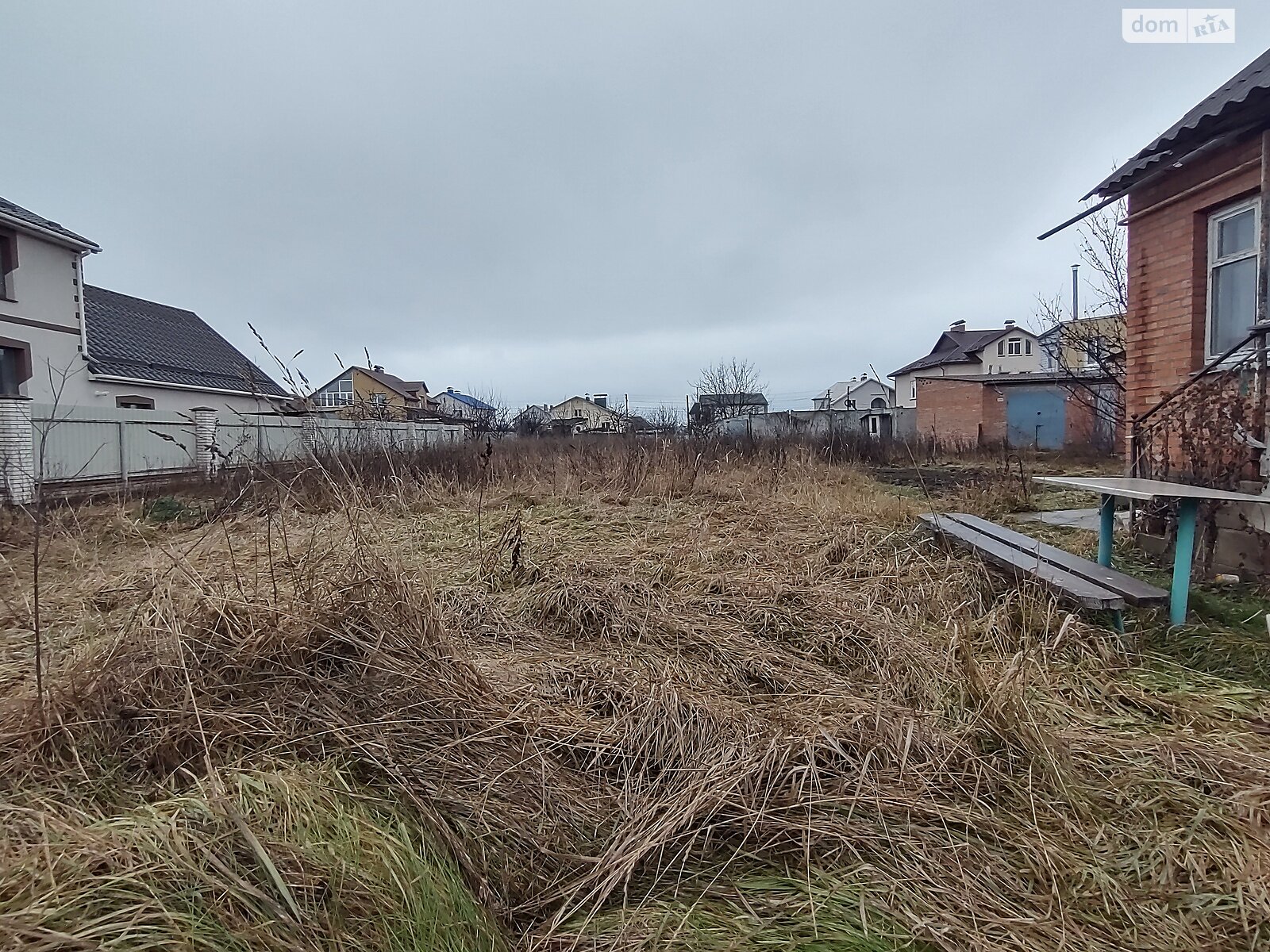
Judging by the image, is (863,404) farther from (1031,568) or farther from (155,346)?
(1031,568)

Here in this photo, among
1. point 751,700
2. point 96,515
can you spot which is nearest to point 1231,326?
point 751,700

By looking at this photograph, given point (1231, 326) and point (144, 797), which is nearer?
point (144, 797)

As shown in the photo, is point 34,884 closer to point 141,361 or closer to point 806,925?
point 806,925

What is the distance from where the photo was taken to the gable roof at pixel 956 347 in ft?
116

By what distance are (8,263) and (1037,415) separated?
31.8 m

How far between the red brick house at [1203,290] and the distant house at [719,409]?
29.0 ft

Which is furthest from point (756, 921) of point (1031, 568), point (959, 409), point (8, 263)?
point (959, 409)

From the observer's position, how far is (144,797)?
1.52 meters

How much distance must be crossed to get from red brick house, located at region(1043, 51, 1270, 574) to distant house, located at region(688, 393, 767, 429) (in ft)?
29.0

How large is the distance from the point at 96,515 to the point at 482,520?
3.61m

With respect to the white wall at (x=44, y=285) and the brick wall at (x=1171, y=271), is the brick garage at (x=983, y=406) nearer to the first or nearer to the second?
the brick wall at (x=1171, y=271)

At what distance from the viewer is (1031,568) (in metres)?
3.26

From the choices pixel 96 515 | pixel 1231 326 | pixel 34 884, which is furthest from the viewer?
pixel 96 515

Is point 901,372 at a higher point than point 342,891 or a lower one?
higher
